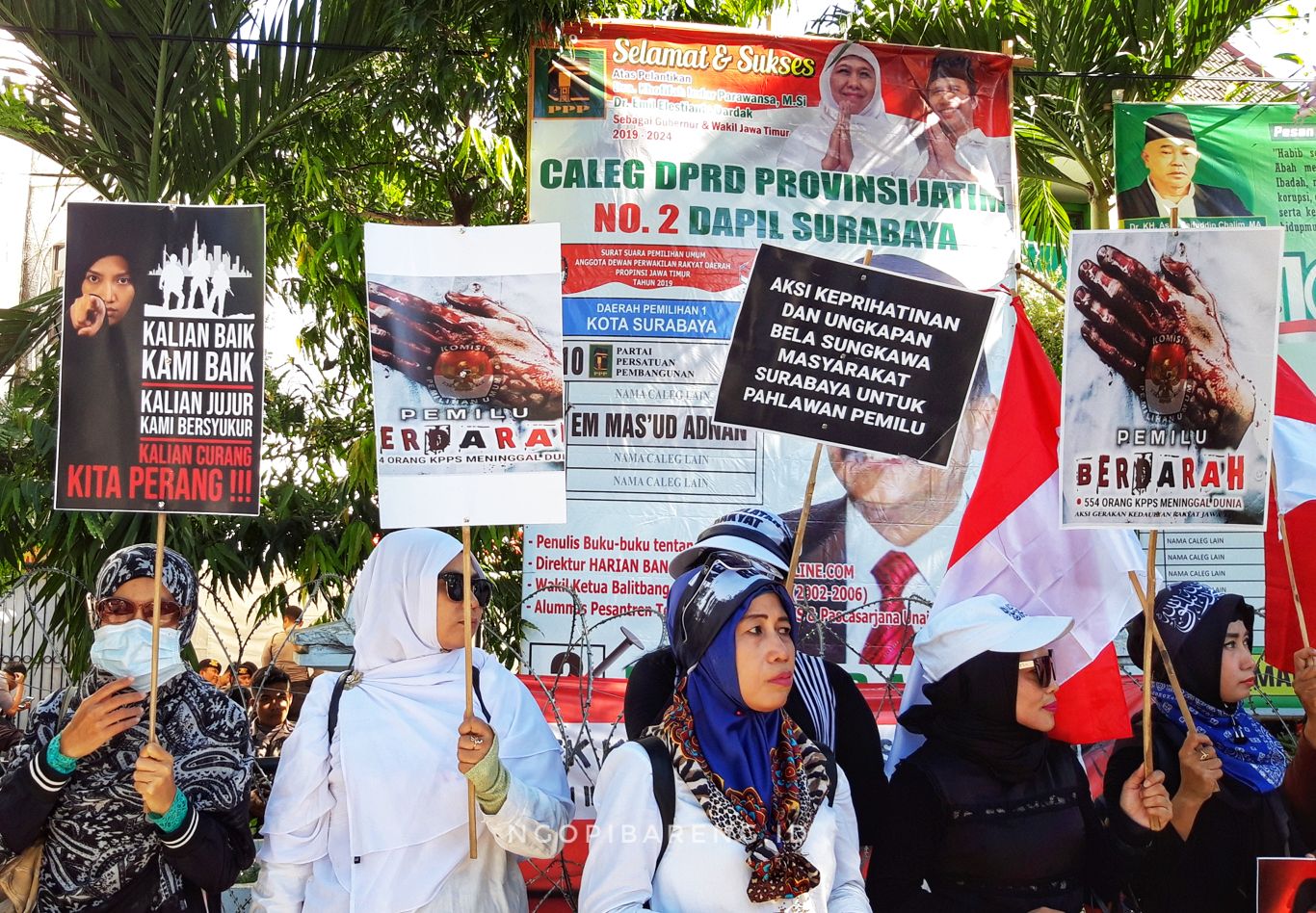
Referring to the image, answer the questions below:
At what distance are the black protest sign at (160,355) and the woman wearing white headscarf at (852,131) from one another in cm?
398

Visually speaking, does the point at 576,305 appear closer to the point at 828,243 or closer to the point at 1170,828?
the point at 828,243

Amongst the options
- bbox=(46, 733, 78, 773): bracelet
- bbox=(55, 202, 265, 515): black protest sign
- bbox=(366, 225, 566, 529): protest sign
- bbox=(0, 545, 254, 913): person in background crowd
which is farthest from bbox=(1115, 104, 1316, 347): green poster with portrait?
bbox=(46, 733, 78, 773): bracelet

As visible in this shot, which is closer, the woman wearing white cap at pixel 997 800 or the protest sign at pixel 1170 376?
the woman wearing white cap at pixel 997 800

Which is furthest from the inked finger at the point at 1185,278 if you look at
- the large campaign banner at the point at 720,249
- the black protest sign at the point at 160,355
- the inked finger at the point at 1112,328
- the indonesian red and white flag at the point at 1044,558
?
the large campaign banner at the point at 720,249

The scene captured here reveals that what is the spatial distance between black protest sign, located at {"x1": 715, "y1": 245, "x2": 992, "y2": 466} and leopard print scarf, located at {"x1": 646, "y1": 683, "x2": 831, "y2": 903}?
999mm

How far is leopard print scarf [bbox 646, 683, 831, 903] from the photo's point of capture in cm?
293

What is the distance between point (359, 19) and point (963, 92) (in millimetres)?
3205

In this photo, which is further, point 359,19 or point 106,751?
point 359,19

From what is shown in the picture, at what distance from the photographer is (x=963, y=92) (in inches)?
284

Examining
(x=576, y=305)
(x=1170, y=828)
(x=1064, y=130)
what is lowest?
(x=1170, y=828)

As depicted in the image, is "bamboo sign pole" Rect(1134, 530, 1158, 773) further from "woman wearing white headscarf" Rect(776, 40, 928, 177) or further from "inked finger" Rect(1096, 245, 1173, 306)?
"woman wearing white headscarf" Rect(776, 40, 928, 177)

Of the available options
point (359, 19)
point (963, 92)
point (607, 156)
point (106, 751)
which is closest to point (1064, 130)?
point (963, 92)

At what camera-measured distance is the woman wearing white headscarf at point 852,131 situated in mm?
7035

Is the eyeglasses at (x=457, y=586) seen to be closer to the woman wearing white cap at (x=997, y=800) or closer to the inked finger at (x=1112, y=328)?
the woman wearing white cap at (x=997, y=800)
